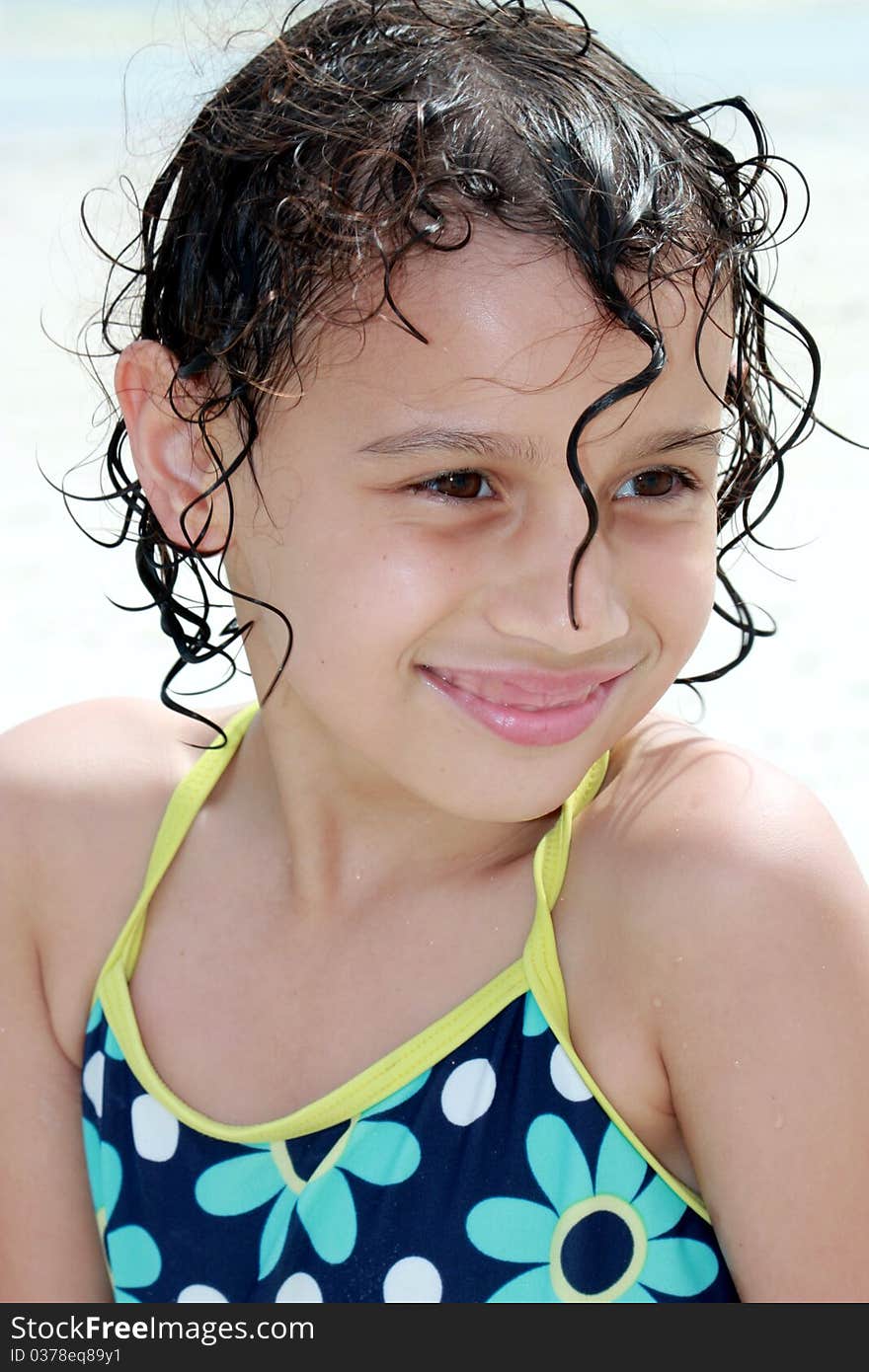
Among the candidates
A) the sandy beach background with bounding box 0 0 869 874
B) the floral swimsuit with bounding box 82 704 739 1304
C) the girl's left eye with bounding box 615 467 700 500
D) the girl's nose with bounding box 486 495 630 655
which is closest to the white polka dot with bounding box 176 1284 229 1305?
the floral swimsuit with bounding box 82 704 739 1304

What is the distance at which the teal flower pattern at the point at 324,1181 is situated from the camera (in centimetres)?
145

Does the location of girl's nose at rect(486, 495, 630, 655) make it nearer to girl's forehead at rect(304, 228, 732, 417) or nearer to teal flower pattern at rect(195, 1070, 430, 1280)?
girl's forehead at rect(304, 228, 732, 417)

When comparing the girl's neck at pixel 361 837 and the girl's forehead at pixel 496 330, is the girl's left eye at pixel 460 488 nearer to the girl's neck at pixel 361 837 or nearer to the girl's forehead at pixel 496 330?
the girl's forehead at pixel 496 330

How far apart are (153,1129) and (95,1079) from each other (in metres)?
0.10

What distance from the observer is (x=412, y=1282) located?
142cm

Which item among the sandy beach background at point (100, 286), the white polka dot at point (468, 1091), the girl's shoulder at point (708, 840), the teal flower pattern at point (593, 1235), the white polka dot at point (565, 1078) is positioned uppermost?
the girl's shoulder at point (708, 840)

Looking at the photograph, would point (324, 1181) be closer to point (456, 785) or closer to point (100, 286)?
point (456, 785)

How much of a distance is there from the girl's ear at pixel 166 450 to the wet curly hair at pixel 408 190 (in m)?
0.02

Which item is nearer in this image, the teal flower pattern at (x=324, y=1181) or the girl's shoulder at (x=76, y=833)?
the teal flower pattern at (x=324, y=1181)

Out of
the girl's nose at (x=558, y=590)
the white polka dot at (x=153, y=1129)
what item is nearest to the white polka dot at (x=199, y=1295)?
the white polka dot at (x=153, y=1129)

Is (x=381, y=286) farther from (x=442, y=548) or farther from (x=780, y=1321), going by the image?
(x=780, y=1321)

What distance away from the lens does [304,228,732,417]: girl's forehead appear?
4.25 feet

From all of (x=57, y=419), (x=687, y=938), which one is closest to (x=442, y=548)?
(x=687, y=938)

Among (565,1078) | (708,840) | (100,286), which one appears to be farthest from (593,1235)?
(100,286)
